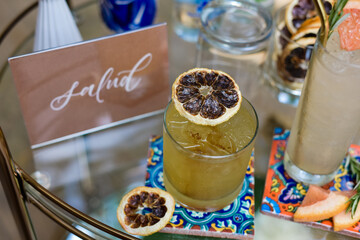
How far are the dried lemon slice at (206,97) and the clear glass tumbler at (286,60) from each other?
218mm

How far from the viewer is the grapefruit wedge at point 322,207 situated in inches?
24.3

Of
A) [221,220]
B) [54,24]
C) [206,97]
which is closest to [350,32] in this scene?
[206,97]

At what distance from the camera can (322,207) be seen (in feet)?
2.04

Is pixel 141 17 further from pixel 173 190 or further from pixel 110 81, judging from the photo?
pixel 173 190

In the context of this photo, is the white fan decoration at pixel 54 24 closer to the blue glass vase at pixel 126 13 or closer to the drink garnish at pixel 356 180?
the blue glass vase at pixel 126 13

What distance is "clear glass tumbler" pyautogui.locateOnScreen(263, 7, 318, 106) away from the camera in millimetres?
746

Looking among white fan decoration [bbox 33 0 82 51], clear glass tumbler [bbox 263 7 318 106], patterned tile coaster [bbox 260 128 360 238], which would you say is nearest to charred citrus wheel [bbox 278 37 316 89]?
clear glass tumbler [bbox 263 7 318 106]

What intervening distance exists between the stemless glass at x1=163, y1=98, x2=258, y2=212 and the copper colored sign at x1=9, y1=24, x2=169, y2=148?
15 cm

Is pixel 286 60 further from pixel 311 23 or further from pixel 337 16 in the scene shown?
pixel 337 16

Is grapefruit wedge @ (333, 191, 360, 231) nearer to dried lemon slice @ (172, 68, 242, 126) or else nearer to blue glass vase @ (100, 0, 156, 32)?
dried lemon slice @ (172, 68, 242, 126)

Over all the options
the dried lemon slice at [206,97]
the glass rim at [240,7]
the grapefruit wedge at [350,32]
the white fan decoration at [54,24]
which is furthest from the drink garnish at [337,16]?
the white fan decoration at [54,24]

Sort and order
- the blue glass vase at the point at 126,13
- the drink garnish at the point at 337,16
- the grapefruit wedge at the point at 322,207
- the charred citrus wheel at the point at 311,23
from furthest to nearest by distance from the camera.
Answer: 1. the blue glass vase at the point at 126,13
2. the charred citrus wheel at the point at 311,23
3. the grapefruit wedge at the point at 322,207
4. the drink garnish at the point at 337,16

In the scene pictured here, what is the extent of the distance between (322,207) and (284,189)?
0.07 metres

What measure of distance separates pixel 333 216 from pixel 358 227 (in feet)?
0.13
